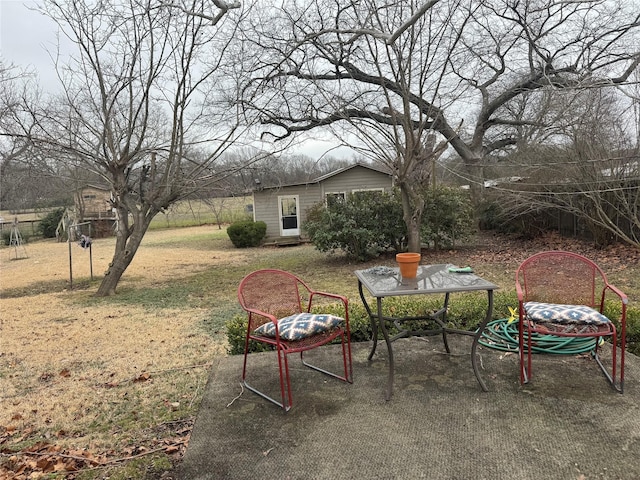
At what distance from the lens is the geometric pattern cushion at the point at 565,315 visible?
2641mm

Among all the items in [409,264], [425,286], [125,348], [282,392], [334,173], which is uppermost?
[334,173]

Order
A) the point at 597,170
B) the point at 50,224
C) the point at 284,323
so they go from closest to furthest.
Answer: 1. the point at 284,323
2. the point at 597,170
3. the point at 50,224

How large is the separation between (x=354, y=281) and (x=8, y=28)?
7.10 metres

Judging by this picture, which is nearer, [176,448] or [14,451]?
[176,448]

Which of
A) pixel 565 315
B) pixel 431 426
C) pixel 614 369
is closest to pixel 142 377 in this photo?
pixel 431 426

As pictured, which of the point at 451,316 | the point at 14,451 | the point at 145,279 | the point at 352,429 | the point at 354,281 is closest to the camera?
the point at 352,429

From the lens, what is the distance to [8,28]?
6.95 meters

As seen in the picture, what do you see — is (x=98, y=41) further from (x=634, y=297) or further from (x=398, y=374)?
(x=634, y=297)

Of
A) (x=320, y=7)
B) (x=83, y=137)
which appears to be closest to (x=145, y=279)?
(x=83, y=137)

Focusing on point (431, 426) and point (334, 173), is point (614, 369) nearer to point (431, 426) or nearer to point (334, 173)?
point (431, 426)

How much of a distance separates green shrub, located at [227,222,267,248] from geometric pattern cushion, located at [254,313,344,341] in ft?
46.5

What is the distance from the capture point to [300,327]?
275 cm

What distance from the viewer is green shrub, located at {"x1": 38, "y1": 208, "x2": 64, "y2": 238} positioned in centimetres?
2420

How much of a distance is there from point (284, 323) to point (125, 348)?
2936mm
